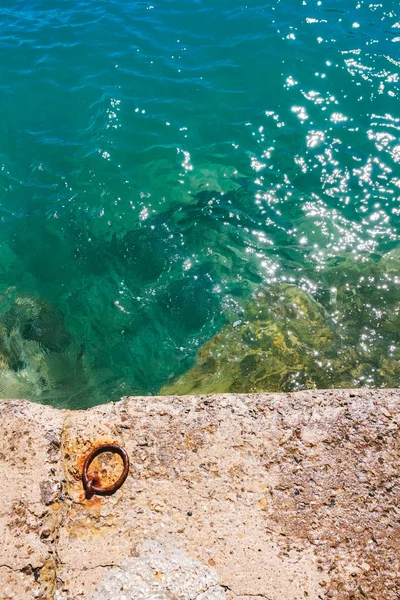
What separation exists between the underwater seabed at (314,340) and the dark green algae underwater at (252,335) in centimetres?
1

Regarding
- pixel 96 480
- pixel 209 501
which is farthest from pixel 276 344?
pixel 96 480

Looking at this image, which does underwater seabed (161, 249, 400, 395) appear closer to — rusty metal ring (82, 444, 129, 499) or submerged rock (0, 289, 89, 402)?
submerged rock (0, 289, 89, 402)

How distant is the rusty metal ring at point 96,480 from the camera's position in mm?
3330

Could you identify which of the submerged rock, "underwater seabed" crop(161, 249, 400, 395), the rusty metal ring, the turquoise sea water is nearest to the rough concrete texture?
the rusty metal ring

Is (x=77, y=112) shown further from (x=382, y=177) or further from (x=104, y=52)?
(x=382, y=177)

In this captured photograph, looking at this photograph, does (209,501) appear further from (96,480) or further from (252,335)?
(252,335)

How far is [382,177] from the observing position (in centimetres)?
743

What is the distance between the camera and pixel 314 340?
5797 mm

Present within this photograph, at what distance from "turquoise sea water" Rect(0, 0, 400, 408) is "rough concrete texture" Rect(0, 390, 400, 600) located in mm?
2098

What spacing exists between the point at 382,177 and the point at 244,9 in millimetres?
5521

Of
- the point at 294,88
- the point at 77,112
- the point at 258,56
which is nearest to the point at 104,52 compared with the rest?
the point at 77,112

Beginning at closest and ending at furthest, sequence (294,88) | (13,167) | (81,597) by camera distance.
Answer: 1. (81,597)
2. (13,167)
3. (294,88)

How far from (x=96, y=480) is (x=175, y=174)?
5536 mm

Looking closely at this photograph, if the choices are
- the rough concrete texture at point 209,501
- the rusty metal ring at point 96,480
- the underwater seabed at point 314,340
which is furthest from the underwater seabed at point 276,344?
the rusty metal ring at point 96,480
